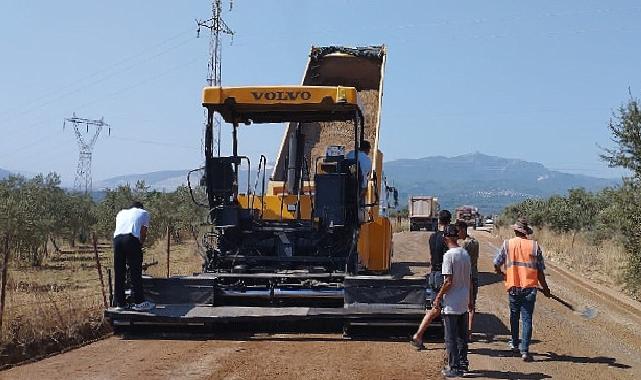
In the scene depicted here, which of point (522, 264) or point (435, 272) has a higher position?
point (522, 264)

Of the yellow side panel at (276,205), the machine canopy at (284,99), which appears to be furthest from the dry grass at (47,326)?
the machine canopy at (284,99)

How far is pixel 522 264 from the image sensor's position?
8.20 metres

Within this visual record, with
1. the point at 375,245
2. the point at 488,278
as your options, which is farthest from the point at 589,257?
the point at 375,245

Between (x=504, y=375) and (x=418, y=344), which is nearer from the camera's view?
(x=504, y=375)

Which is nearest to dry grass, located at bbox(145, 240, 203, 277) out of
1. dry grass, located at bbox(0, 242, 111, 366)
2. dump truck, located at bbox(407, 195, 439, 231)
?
dry grass, located at bbox(0, 242, 111, 366)

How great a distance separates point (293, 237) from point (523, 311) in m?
3.40

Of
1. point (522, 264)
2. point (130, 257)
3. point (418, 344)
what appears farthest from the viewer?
point (130, 257)

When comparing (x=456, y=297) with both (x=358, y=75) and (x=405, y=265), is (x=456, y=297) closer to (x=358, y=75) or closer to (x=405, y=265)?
(x=358, y=75)

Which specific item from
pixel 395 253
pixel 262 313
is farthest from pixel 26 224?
pixel 262 313

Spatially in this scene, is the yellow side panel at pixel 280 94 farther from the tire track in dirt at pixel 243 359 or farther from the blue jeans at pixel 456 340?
the blue jeans at pixel 456 340

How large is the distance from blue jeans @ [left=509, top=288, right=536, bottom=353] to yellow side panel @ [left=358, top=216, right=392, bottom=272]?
297 centimetres

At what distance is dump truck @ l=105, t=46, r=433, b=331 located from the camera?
8938 millimetres

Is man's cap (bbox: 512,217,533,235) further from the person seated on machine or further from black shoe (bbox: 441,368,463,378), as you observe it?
the person seated on machine

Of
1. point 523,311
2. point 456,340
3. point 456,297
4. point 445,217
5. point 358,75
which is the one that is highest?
point 358,75
